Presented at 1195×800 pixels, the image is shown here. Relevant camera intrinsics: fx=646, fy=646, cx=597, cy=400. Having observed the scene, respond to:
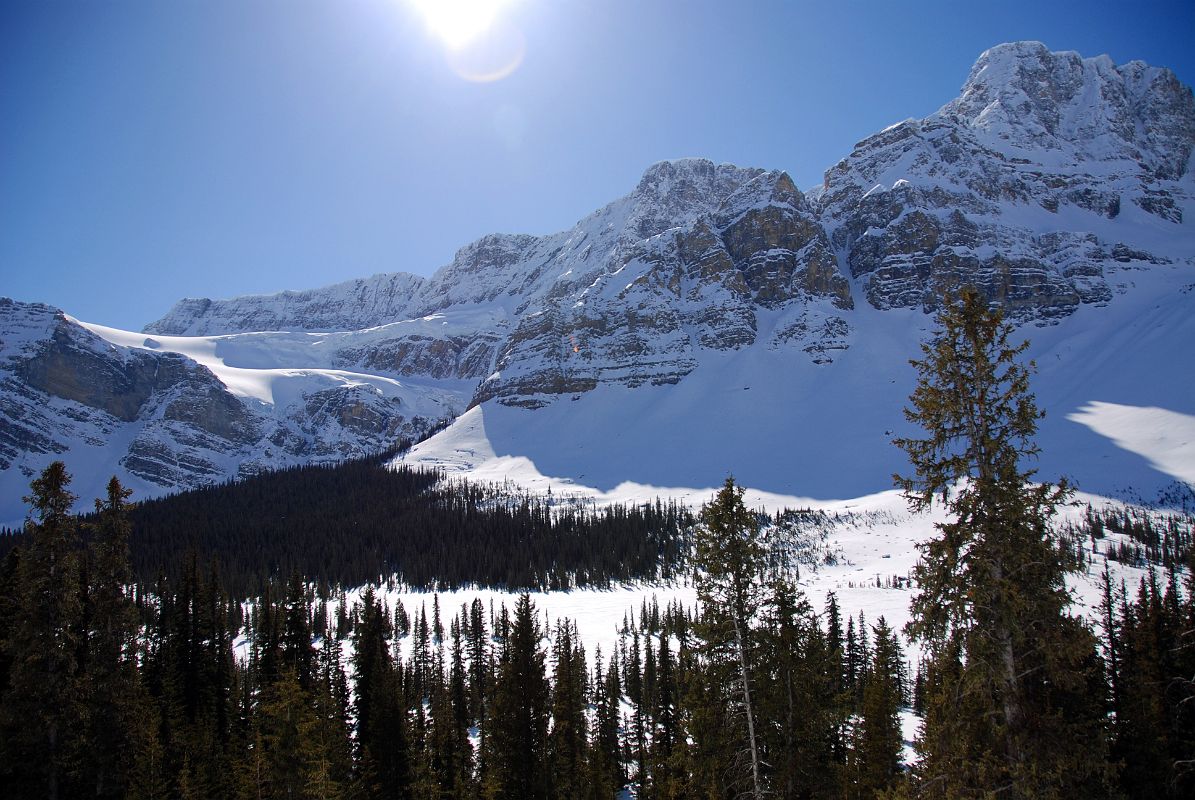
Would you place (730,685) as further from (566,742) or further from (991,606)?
(566,742)

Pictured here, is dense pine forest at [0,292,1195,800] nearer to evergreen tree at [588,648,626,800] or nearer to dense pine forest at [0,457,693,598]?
evergreen tree at [588,648,626,800]

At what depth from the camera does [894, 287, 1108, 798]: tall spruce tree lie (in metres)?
9.49

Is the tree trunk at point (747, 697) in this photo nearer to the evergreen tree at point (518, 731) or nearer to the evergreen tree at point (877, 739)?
the evergreen tree at point (518, 731)

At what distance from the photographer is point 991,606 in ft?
33.6

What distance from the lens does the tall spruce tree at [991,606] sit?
949 centimetres

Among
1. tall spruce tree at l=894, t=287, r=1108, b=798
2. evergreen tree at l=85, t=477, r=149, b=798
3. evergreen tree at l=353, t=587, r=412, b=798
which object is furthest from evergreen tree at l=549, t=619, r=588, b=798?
tall spruce tree at l=894, t=287, r=1108, b=798

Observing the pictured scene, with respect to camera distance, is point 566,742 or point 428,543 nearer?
point 566,742

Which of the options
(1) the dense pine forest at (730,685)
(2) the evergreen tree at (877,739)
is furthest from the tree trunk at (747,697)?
(2) the evergreen tree at (877,739)

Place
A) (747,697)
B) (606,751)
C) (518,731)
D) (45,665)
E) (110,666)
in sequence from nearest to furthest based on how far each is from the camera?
(747,697), (45,665), (110,666), (518,731), (606,751)

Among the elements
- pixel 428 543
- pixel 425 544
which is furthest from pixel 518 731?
pixel 428 543

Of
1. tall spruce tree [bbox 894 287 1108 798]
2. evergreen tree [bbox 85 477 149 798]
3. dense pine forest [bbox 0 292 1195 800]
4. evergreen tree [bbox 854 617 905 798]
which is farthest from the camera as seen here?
evergreen tree [bbox 854 617 905 798]

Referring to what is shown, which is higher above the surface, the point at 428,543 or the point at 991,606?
the point at 991,606

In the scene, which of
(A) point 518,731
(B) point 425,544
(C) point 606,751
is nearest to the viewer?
(A) point 518,731

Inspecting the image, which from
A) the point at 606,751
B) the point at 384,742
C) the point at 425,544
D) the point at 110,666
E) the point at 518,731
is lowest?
the point at 606,751
